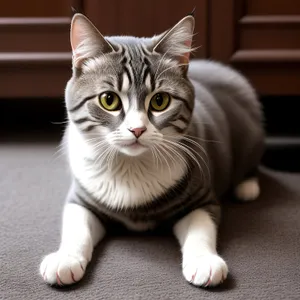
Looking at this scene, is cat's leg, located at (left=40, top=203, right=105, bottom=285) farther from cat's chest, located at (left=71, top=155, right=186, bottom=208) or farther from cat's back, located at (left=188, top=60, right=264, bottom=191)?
cat's back, located at (left=188, top=60, right=264, bottom=191)

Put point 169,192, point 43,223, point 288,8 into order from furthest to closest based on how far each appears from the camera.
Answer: point 288,8, point 43,223, point 169,192

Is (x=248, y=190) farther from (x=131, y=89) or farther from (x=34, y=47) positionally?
(x=34, y=47)

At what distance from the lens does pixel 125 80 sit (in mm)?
1115

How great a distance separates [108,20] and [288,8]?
0.61 m

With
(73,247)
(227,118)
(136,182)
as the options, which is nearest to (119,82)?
(136,182)

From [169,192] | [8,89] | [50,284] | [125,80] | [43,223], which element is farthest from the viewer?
[8,89]

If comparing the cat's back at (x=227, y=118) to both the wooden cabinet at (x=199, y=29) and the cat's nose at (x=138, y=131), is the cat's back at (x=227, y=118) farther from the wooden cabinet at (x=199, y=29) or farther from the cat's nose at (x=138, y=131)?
the cat's nose at (x=138, y=131)

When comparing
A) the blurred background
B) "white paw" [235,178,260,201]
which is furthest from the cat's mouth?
the blurred background

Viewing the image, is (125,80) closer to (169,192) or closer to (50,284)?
(169,192)

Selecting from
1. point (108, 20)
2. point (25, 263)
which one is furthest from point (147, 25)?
point (25, 263)

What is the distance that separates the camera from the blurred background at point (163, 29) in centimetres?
178

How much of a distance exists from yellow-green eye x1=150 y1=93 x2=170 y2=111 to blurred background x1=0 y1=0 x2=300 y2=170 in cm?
A: 72

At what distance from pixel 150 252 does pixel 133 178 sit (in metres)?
0.17

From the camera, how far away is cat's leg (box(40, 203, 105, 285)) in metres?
1.01
